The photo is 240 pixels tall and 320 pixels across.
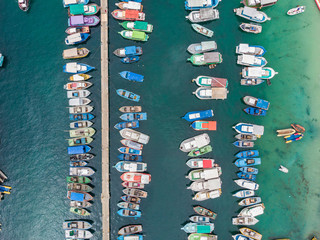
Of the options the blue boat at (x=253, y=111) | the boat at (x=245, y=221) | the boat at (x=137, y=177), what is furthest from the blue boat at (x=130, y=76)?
the boat at (x=245, y=221)

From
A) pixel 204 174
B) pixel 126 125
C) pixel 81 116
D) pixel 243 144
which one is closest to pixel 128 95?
pixel 126 125

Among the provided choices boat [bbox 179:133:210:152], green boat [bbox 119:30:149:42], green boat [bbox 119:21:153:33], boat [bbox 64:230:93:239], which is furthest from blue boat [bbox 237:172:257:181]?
green boat [bbox 119:21:153:33]

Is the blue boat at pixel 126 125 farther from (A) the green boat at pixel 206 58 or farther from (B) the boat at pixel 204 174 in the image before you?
(A) the green boat at pixel 206 58

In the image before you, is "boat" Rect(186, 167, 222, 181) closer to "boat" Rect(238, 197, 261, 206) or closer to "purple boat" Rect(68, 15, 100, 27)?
"boat" Rect(238, 197, 261, 206)

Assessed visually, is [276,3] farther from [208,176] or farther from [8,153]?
[8,153]

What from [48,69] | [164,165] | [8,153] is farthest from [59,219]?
[48,69]
